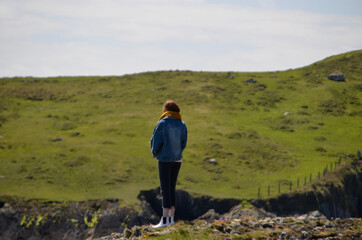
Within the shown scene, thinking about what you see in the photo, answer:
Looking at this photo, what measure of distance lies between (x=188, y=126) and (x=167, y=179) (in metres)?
78.9

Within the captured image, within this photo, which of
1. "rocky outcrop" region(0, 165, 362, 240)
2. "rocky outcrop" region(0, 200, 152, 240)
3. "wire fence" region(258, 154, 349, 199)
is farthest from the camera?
"wire fence" region(258, 154, 349, 199)

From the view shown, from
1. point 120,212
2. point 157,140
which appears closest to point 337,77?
point 120,212

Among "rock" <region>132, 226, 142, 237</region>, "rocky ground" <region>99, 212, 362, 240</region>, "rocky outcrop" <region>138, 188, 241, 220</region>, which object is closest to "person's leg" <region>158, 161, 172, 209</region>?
"rocky ground" <region>99, 212, 362, 240</region>

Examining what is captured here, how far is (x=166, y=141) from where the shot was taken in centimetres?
1589

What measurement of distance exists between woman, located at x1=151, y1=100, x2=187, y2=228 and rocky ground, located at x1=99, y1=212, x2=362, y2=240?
2.98ft

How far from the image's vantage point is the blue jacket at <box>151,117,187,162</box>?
15.9 m

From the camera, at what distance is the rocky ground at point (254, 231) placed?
15.1m

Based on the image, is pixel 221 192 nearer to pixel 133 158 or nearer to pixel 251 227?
pixel 133 158

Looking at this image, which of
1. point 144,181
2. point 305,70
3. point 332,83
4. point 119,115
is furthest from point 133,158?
point 305,70

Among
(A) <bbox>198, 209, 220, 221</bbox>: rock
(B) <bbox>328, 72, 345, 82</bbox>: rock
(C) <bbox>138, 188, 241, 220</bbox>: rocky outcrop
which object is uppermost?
(B) <bbox>328, 72, 345, 82</bbox>: rock

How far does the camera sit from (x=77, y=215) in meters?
54.2

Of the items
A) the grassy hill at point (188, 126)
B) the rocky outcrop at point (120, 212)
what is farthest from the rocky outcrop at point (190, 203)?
the grassy hill at point (188, 126)

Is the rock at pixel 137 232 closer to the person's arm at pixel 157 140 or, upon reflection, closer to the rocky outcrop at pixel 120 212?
the person's arm at pixel 157 140

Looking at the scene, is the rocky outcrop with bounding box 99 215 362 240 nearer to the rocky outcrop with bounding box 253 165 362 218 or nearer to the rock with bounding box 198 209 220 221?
the rock with bounding box 198 209 220 221
